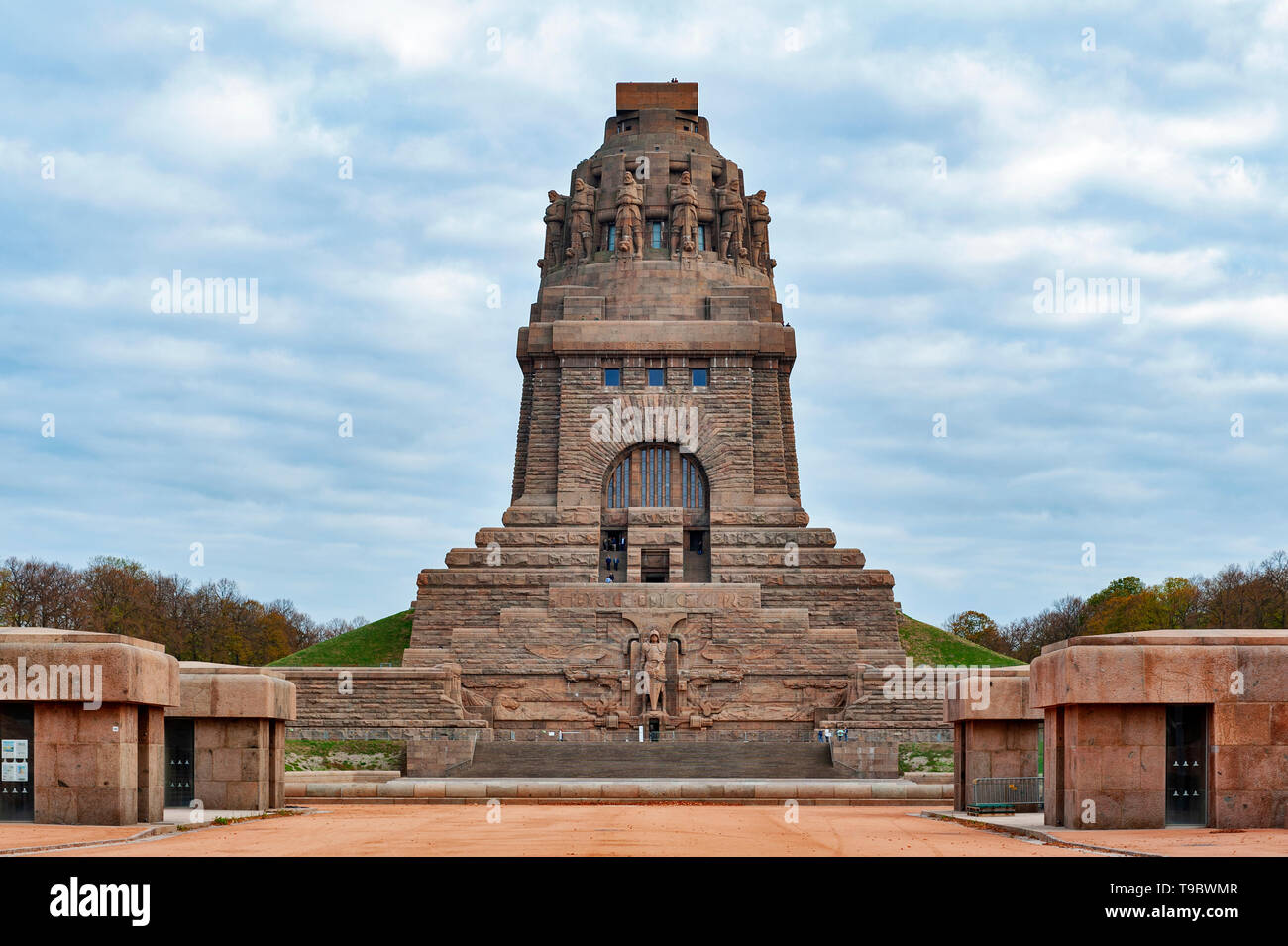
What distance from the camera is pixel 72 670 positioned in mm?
20188

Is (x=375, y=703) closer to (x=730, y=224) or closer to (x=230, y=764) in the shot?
(x=230, y=764)

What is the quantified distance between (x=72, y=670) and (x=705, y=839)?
27.2ft

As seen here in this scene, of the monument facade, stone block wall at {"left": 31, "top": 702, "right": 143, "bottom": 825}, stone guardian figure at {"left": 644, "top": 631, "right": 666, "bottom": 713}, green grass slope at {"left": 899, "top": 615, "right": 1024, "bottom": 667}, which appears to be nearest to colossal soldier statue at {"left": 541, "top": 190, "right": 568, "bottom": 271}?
the monument facade

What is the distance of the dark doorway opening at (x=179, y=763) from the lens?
25.6 meters

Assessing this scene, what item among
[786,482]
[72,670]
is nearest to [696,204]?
[786,482]

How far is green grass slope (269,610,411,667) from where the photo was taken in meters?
51.0

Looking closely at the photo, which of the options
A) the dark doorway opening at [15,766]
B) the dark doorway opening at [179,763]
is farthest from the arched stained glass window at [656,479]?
the dark doorway opening at [15,766]

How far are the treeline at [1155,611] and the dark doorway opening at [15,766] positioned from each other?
46.2 m

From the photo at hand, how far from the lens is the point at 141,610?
214 ft

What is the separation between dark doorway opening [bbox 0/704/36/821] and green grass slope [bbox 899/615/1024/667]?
33.0 metres

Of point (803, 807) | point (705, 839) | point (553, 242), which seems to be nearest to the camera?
point (705, 839)

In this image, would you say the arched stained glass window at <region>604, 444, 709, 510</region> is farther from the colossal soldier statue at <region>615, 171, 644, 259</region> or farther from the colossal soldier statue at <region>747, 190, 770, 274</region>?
the colossal soldier statue at <region>747, 190, 770, 274</region>

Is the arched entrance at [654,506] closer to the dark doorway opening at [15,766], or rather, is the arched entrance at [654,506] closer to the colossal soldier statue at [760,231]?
the colossal soldier statue at [760,231]
